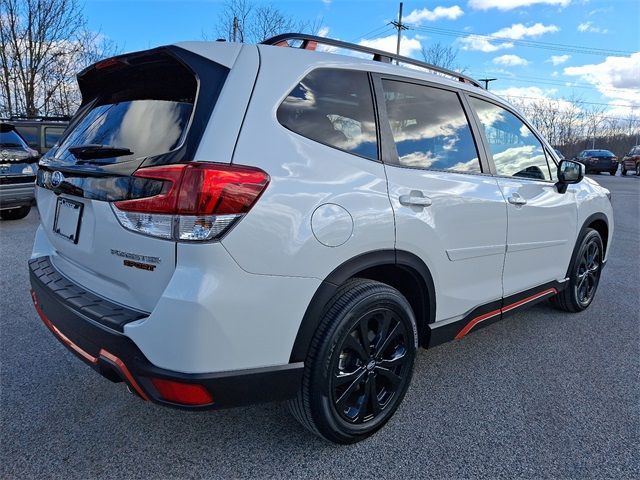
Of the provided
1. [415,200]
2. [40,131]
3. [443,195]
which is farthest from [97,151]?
[40,131]

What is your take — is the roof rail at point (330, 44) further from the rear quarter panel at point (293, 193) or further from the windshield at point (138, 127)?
→ the windshield at point (138, 127)

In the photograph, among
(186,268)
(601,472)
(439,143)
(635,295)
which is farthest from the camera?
(635,295)

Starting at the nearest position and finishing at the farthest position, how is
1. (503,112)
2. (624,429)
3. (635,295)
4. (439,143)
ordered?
(624,429)
(439,143)
(503,112)
(635,295)

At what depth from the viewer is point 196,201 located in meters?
1.69

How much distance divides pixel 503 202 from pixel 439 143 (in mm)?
620

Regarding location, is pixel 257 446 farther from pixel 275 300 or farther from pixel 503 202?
pixel 503 202

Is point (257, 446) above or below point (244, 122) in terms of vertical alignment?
below

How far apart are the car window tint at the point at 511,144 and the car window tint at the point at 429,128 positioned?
0.86ft

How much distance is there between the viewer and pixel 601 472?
213 cm

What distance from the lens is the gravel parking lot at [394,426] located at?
2.12m

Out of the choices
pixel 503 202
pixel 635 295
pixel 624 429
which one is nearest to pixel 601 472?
pixel 624 429

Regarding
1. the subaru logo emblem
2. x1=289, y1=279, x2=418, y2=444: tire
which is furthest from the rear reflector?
the subaru logo emblem

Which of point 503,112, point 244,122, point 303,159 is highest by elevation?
point 503,112

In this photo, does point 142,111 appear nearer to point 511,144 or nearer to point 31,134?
point 511,144
